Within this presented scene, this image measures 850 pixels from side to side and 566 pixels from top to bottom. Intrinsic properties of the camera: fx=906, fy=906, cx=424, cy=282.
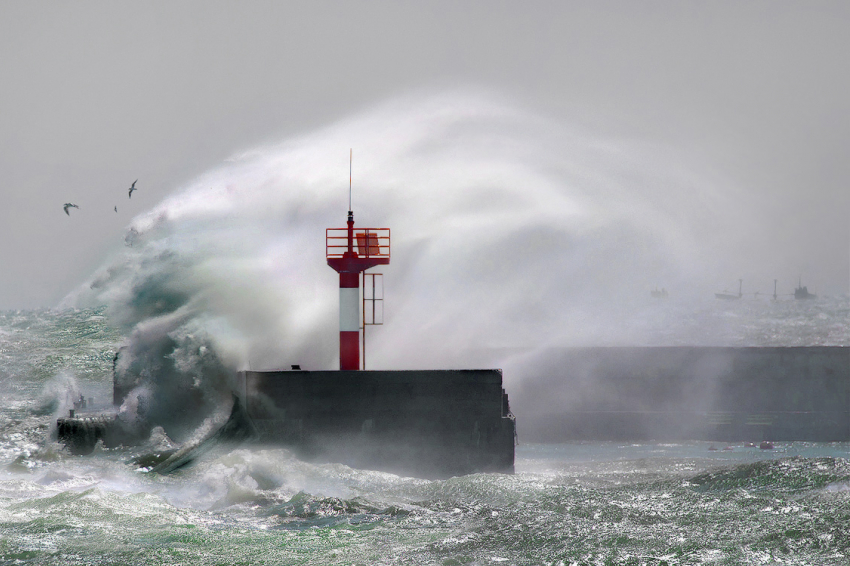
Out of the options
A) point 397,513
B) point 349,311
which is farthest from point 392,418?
point 397,513

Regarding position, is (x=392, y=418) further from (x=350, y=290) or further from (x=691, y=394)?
(x=691, y=394)

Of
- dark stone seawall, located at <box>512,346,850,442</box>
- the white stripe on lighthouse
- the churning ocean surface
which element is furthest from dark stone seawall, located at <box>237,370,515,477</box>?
dark stone seawall, located at <box>512,346,850,442</box>

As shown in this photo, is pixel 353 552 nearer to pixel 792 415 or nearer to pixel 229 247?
pixel 229 247

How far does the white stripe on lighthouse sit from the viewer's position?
54.1 feet

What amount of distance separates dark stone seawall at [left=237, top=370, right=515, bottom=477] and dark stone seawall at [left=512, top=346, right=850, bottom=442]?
12405 mm

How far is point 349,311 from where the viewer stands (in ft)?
54.1

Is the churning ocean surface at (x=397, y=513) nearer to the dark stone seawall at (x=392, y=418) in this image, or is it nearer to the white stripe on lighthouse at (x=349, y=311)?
the dark stone seawall at (x=392, y=418)

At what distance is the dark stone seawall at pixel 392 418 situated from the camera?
15.1 meters

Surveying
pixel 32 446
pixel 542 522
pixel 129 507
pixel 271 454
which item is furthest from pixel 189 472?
pixel 542 522

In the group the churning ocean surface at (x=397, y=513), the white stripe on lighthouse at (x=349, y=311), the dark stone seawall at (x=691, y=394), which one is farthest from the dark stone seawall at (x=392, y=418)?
the dark stone seawall at (x=691, y=394)

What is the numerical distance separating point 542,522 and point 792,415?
63.4 feet

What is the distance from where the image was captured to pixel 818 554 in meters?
9.38

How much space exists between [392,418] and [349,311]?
2345 millimetres

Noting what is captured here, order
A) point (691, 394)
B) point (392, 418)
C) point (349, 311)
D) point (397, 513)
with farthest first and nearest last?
1. point (691, 394)
2. point (349, 311)
3. point (392, 418)
4. point (397, 513)
